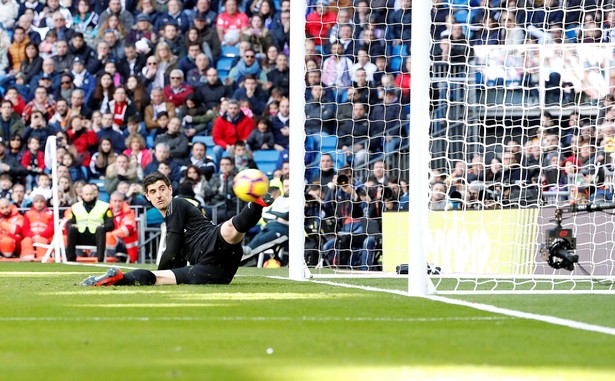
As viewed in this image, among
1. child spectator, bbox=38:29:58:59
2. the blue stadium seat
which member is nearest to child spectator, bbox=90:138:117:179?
the blue stadium seat

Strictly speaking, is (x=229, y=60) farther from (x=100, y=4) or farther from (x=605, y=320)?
(x=605, y=320)

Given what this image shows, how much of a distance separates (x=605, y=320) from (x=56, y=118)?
16413 millimetres

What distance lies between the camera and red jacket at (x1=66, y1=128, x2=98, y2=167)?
70.1 ft

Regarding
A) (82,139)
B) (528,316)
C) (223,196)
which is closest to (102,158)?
(82,139)

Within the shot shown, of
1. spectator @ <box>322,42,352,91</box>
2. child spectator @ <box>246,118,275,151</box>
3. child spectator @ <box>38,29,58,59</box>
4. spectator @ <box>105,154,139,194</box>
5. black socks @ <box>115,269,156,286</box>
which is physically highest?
child spectator @ <box>38,29,58,59</box>

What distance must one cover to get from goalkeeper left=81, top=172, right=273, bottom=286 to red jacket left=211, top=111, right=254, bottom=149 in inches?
399

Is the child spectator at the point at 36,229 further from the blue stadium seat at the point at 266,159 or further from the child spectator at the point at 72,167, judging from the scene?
the blue stadium seat at the point at 266,159

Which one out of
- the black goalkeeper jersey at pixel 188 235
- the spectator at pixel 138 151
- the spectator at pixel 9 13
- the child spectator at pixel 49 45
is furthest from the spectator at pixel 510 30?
the spectator at pixel 9 13

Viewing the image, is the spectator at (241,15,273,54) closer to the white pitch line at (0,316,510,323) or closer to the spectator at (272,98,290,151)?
the spectator at (272,98,290,151)

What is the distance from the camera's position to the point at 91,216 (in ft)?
63.8

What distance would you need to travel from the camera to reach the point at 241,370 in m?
4.60

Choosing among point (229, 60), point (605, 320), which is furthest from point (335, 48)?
point (605, 320)

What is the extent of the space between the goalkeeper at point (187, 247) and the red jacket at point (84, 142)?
11144 mm

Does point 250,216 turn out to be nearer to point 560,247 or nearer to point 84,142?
point 560,247
